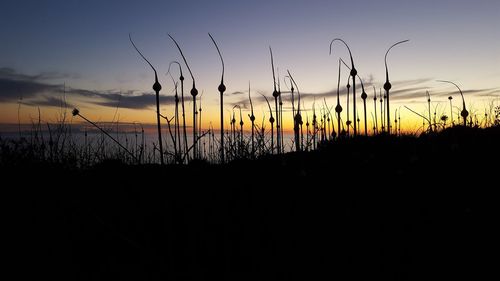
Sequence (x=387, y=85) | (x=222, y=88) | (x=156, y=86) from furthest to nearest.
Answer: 1. (x=387, y=85)
2. (x=222, y=88)
3. (x=156, y=86)

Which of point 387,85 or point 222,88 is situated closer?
point 222,88

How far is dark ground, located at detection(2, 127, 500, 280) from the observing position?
1921 mm

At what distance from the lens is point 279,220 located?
2277mm

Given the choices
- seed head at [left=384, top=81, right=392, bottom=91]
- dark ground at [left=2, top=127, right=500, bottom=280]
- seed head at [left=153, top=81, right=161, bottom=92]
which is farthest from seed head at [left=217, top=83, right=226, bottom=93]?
seed head at [left=384, top=81, right=392, bottom=91]

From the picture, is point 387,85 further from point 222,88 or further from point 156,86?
point 156,86

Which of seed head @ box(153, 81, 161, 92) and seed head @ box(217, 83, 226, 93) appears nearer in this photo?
seed head @ box(153, 81, 161, 92)

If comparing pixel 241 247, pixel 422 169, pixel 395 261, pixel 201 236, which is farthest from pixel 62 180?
pixel 422 169

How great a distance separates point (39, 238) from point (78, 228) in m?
0.32

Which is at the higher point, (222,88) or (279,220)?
(222,88)

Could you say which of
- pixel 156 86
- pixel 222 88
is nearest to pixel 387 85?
pixel 222 88

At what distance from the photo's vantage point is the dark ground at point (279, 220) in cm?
192

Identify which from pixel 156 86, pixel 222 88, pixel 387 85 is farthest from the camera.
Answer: pixel 387 85

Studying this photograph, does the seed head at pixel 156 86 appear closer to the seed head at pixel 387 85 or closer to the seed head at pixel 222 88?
the seed head at pixel 222 88

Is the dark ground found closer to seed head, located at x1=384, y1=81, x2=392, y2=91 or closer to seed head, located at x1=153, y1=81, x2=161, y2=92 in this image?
seed head, located at x1=384, y1=81, x2=392, y2=91
